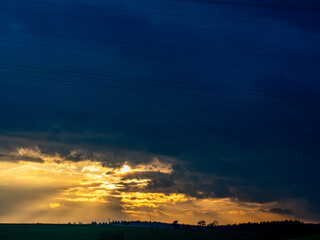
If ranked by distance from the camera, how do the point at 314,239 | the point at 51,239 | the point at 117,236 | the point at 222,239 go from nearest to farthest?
the point at 117,236 → the point at 314,239 → the point at 51,239 → the point at 222,239

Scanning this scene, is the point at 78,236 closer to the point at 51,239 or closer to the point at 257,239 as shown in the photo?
the point at 51,239

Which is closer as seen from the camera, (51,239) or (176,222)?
(51,239)

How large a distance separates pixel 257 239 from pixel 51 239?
225 feet

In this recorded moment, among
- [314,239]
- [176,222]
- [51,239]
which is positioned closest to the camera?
[314,239]

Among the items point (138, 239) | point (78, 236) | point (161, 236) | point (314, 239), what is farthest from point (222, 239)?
point (78, 236)

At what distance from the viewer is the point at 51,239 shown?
4092 inches

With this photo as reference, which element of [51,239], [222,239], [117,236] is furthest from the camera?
[222,239]

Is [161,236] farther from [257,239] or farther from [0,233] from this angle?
[0,233]

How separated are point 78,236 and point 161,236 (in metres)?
27.0

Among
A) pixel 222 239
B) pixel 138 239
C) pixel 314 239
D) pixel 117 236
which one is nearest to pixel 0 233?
pixel 138 239

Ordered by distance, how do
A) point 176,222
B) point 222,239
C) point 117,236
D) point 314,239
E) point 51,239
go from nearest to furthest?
point 117,236, point 314,239, point 51,239, point 222,239, point 176,222

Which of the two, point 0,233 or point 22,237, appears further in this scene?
point 0,233

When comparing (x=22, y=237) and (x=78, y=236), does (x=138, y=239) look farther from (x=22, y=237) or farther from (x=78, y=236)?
(x=22, y=237)

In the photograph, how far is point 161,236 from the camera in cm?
11338
